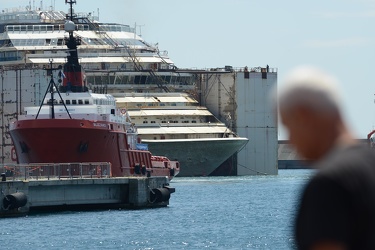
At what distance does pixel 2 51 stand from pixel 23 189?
67.0 m

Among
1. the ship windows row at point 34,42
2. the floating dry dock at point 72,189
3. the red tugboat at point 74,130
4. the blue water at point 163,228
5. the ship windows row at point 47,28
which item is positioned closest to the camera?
the blue water at point 163,228

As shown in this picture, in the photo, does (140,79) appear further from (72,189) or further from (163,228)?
(163,228)

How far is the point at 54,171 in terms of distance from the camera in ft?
168

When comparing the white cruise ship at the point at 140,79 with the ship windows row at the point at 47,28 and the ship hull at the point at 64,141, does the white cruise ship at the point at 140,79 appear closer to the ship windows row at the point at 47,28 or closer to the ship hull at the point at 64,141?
the ship windows row at the point at 47,28

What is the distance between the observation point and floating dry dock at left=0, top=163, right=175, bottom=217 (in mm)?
45750

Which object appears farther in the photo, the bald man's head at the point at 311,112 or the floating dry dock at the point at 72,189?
the floating dry dock at the point at 72,189

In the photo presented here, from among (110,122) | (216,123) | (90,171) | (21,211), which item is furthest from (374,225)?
(216,123)

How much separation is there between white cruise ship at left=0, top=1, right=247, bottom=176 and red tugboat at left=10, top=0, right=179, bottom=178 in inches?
1403

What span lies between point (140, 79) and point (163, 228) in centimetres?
7051

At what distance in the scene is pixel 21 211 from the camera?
45719 millimetres

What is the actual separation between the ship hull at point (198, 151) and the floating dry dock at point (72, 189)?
156ft

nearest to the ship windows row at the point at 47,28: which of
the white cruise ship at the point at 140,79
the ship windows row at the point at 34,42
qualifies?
the white cruise ship at the point at 140,79

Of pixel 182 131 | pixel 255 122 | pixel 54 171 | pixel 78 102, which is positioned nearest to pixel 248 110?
pixel 255 122

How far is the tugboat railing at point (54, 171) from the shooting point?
50.0 meters
